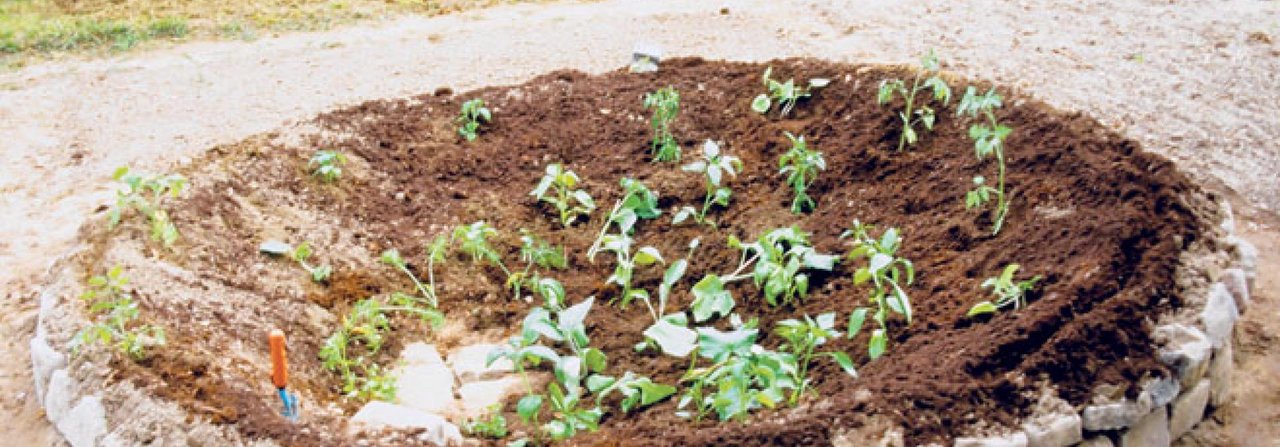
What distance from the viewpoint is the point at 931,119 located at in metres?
5.22

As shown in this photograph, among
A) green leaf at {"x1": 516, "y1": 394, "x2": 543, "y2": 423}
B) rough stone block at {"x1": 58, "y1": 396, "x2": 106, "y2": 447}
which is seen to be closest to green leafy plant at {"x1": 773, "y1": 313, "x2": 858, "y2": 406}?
green leaf at {"x1": 516, "y1": 394, "x2": 543, "y2": 423}

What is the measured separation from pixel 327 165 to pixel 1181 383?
3.57 metres

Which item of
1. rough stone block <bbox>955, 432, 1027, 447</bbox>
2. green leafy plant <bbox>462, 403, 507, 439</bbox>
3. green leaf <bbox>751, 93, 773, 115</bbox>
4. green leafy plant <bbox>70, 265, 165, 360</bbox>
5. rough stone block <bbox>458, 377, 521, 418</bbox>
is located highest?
green leaf <bbox>751, 93, 773, 115</bbox>

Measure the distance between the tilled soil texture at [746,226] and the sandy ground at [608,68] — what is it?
34.9 inches

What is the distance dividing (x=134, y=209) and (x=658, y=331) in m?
2.25

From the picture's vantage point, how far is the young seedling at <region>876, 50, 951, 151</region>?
5.24m

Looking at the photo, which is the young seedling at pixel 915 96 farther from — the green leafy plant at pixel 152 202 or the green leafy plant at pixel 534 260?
the green leafy plant at pixel 152 202

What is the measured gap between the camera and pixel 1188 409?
3.72 metres

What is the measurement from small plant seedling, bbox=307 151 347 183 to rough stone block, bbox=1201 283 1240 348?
3.51 metres

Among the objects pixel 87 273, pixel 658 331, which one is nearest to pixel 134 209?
pixel 87 273

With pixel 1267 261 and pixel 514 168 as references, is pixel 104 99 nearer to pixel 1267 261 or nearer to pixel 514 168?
pixel 514 168

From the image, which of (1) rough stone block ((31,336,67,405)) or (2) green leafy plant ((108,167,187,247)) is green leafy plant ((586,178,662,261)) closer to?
(2) green leafy plant ((108,167,187,247))

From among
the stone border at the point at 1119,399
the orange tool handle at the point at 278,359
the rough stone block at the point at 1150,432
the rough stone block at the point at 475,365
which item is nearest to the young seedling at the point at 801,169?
the rough stone block at the point at 475,365

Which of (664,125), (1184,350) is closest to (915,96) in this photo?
(664,125)
